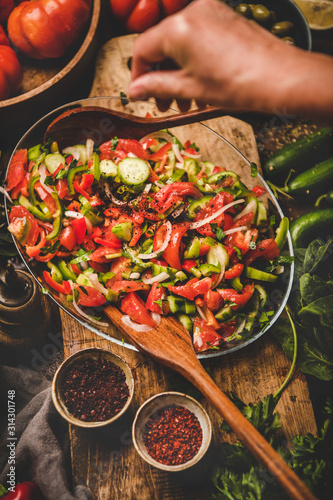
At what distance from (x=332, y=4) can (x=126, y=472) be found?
3.77m

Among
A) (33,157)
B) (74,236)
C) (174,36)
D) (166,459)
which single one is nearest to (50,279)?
(74,236)

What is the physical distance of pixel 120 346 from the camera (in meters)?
2.29

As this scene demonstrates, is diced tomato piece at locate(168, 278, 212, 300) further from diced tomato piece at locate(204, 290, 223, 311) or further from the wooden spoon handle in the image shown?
the wooden spoon handle

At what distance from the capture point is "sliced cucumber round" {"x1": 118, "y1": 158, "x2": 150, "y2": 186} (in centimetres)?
213

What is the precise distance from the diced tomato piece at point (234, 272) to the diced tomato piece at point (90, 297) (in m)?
0.70

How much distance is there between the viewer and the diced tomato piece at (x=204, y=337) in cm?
203

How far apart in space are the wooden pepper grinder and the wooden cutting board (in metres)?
0.23

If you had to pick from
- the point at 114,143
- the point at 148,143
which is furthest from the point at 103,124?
the point at 148,143

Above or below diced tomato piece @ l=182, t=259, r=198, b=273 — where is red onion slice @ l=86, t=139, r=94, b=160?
above

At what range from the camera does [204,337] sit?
2.03 m

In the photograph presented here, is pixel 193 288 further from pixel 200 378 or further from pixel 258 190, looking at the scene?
pixel 258 190

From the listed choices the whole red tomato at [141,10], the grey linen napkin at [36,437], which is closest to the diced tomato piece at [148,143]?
the whole red tomato at [141,10]

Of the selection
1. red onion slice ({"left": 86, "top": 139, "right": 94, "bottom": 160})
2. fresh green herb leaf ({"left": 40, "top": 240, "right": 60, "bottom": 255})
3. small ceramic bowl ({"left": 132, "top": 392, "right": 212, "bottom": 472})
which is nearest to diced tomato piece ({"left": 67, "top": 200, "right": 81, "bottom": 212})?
fresh green herb leaf ({"left": 40, "top": 240, "right": 60, "bottom": 255})

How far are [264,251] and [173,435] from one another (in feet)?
3.92
